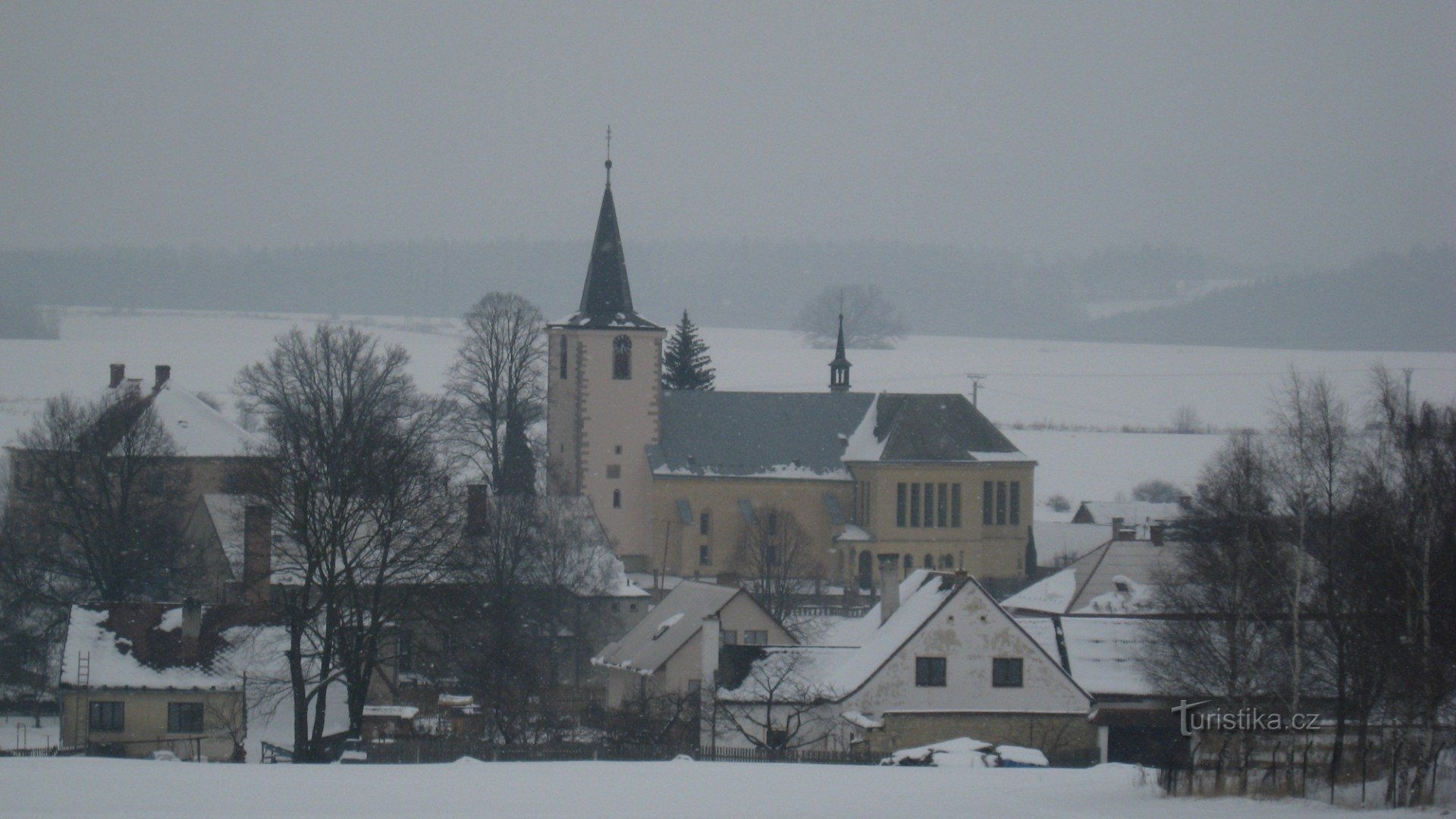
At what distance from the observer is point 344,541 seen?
129 ft

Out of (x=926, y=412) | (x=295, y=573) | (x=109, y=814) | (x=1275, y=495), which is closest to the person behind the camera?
(x=109, y=814)

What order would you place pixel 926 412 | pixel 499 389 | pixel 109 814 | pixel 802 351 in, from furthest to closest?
1. pixel 802 351
2. pixel 499 389
3. pixel 926 412
4. pixel 109 814

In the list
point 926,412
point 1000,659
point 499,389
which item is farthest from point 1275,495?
point 499,389

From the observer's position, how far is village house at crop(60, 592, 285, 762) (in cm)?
3844

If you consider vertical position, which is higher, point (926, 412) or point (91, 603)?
point (926, 412)

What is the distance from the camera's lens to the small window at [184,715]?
128 ft

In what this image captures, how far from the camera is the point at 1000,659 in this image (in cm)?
3659

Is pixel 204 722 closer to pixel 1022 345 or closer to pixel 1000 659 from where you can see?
pixel 1000 659

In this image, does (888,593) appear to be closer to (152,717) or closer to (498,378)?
(152,717)

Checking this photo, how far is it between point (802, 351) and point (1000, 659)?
107 meters

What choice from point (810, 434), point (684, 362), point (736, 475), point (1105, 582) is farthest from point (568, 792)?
point (684, 362)

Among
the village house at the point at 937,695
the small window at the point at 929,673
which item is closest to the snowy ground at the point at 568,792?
the village house at the point at 937,695

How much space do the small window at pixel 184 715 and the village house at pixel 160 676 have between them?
16 mm

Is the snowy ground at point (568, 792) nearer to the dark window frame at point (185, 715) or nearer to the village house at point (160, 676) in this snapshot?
the village house at point (160, 676)
